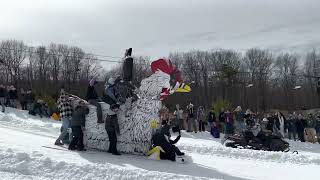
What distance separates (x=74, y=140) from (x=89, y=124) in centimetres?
78

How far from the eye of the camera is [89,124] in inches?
519

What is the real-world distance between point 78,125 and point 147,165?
8.79 ft

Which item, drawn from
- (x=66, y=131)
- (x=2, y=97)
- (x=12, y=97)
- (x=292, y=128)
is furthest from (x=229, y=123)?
(x=12, y=97)

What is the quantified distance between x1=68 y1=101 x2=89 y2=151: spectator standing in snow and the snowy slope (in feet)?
1.71

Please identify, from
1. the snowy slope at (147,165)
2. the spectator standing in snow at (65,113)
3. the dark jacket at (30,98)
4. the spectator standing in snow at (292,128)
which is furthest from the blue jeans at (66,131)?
the spectator standing in snow at (292,128)

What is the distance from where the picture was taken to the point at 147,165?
1123 centimetres

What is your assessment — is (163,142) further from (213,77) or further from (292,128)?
(213,77)

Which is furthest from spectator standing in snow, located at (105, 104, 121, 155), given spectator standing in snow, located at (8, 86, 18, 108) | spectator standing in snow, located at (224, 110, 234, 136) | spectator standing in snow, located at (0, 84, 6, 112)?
spectator standing in snow, located at (8, 86, 18, 108)

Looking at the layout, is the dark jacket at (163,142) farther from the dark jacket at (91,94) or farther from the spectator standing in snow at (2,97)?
the spectator standing in snow at (2,97)

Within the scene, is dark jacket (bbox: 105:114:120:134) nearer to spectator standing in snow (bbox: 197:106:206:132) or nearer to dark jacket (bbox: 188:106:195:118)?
dark jacket (bbox: 188:106:195:118)

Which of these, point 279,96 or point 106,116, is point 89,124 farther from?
point 279,96

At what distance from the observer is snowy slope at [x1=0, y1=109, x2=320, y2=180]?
9227 millimetres

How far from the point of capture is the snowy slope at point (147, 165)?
30.3ft

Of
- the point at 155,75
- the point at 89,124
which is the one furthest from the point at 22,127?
the point at 155,75
